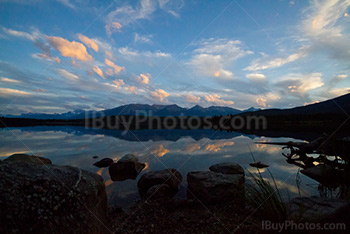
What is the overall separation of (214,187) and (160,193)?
254cm

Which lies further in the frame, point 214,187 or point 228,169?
point 228,169

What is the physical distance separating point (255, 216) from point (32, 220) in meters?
5.26

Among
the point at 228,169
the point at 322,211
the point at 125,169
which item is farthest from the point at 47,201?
the point at 228,169

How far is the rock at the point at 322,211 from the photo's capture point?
9.58 feet

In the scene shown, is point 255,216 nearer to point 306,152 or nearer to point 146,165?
point 146,165

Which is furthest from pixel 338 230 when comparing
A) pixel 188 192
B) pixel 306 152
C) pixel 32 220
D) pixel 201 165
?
pixel 306 152

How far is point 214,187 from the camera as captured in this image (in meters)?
7.14

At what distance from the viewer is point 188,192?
8289mm

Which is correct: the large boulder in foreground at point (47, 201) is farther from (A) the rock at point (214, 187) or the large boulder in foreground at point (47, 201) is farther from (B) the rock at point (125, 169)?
(B) the rock at point (125, 169)

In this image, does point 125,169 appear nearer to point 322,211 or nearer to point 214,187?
point 214,187

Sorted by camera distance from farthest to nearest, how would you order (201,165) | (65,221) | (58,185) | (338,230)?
(201,165) → (58,185) → (65,221) → (338,230)

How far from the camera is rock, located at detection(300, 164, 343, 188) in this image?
7333 millimetres

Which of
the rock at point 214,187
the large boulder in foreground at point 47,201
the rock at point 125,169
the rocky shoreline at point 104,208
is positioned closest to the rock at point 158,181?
the rocky shoreline at point 104,208

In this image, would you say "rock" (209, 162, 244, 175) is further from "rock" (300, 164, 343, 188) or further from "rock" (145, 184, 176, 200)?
"rock" (145, 184, 176, 200)
